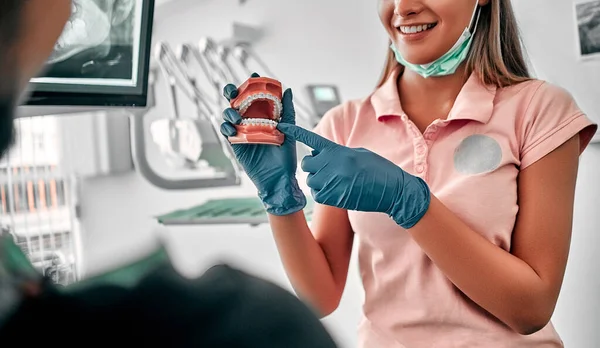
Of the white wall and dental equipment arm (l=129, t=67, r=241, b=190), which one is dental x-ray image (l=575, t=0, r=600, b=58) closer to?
the white wall

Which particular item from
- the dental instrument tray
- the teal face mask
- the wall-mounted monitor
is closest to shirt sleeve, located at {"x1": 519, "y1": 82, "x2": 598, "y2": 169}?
the teal face mask

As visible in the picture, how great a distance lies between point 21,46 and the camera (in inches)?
7.8

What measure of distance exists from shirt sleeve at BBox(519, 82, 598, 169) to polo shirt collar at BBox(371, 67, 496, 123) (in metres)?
0.07

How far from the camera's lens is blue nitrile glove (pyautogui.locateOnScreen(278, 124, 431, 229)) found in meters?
0.77

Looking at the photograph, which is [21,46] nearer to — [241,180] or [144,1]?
[144,1]

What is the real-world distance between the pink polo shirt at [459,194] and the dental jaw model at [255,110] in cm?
25

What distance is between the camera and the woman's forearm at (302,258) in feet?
2.93

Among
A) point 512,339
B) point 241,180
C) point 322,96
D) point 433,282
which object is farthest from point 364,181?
point 241,180

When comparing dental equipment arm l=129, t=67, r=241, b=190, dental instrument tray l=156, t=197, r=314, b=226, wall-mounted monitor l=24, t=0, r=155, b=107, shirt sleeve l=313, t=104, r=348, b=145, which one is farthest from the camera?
dental equipment arm l=129, t=67, r=241, b=190

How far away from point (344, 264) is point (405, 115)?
1.00 ft

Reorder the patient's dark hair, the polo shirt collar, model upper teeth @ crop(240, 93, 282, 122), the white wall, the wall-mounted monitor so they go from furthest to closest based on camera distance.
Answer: the white wall
the polo shirt collar
model upper teeth @ crop(240, 93, 282, 122)
the wall-mounted monitor
the patient's dark hair

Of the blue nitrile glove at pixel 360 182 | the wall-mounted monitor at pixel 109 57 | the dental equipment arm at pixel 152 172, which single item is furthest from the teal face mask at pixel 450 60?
the dental equipment arm at pixel 152 172

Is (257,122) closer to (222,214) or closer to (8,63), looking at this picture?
(8,63)

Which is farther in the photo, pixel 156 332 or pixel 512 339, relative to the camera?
pixel 512 339
